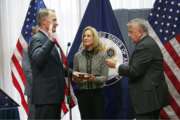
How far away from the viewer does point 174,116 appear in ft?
16.4

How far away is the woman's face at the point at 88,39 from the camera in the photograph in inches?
183

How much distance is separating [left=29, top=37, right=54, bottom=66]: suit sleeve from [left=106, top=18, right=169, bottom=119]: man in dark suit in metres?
0.77

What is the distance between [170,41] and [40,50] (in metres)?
1.82

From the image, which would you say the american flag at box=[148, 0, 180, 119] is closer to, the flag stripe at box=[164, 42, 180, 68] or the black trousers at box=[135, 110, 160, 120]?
the flag stripe at box=[164, 42, 180, 68]

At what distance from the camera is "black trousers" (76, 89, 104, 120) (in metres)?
4.64

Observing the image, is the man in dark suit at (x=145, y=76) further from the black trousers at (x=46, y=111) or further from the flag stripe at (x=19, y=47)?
the flag stripe at (x=19, y=47)

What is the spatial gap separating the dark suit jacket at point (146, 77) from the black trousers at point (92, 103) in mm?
719

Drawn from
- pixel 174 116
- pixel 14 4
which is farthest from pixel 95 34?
pixel 14 4

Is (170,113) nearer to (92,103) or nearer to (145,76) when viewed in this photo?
(92,103)

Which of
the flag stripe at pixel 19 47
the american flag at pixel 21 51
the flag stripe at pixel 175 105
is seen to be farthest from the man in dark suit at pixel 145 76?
the flag stripe at pixel 19 47

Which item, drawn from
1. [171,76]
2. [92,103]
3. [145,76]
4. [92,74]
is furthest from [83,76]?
[171,76]

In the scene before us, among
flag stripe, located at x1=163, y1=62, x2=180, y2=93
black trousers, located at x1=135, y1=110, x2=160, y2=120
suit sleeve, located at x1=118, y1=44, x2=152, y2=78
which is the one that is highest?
suit sleeve, located at x1=118, y1=44, x2=152, y2=78

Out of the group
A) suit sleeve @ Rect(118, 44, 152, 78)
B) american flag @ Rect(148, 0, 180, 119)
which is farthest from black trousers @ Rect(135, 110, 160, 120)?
american flag @ Rect(148, 0, 180, 119)

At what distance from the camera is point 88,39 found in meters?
4.66
